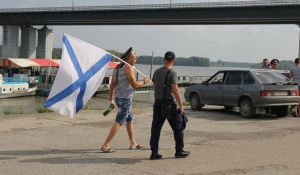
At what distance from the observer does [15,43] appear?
87.8 metres

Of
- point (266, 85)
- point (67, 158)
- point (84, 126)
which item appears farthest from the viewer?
point (266, 85)

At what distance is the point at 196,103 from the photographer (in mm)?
15883

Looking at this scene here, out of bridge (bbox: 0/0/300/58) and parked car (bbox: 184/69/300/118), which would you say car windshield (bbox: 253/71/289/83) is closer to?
parked car (bbox: 184/69/300/118)

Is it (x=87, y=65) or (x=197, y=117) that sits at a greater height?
Answer: (x=87, y=65)

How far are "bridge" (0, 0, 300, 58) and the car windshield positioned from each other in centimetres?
4622

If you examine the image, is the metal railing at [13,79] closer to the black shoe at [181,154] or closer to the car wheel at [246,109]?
the car wheel at [246,109]

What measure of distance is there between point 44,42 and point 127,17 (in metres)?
26.4

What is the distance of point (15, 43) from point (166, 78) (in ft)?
282

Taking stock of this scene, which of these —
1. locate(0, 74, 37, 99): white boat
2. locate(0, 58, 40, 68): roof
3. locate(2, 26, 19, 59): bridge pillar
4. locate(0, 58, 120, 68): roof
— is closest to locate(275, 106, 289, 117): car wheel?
locate(0, 74, 37, 99): white boat

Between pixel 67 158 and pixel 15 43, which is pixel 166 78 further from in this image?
pixel 15 43

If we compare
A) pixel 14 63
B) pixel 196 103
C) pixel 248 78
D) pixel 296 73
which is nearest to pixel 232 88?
pixel 248 78

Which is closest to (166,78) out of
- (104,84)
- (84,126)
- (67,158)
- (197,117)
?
(67,158)

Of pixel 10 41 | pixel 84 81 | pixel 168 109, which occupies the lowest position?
pixel 168 109

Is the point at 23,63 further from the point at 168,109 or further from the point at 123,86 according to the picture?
the point at 168,109
